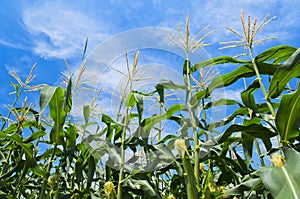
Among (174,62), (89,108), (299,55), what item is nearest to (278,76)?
(299,55)

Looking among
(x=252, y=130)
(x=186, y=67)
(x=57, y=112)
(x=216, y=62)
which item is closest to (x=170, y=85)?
(x=186, y=67)

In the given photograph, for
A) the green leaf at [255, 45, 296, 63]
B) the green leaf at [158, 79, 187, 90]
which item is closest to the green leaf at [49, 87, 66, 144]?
the green leaf at [158, 79, 187, 90]

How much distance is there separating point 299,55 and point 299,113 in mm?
248

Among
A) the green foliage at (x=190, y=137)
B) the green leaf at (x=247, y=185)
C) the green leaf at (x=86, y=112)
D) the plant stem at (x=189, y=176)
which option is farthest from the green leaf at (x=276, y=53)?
the green leaf at (x=86, y=112)

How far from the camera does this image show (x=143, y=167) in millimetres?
1900

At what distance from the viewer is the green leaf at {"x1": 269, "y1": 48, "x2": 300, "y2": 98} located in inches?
52.7

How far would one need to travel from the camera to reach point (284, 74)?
1.41m

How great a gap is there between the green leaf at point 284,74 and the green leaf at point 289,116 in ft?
0.45

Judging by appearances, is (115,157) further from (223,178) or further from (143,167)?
(223,178)

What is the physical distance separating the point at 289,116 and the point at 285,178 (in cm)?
35

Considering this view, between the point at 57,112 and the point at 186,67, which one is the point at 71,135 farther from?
the point at 186,67

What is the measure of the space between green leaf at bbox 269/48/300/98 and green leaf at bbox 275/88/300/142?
0.14 metres

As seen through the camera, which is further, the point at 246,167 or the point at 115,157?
the point at 115,157

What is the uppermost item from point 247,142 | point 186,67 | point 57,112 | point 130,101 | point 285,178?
point 186,67
